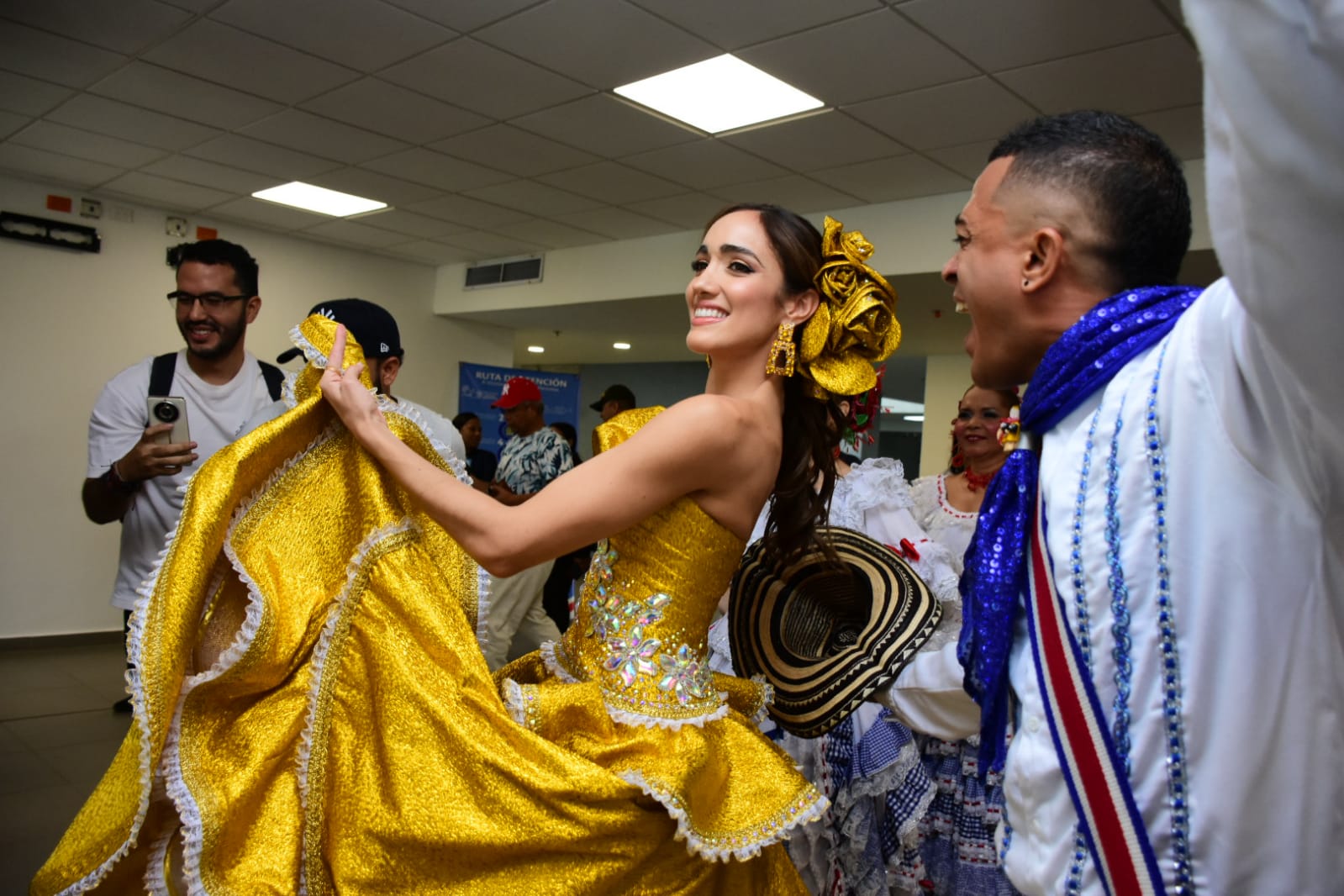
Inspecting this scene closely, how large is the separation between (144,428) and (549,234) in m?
5.07

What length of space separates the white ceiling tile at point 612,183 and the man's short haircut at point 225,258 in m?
3.19

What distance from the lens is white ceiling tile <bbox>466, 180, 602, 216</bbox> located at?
20.6 feet

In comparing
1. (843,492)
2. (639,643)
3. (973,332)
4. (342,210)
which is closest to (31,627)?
(342,210)

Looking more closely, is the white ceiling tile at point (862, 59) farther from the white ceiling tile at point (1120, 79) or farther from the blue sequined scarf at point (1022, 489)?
the blue sequined scarf at point (1022, 489)

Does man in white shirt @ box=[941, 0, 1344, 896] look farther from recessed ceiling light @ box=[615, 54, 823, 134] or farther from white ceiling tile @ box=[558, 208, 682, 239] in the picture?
white ceiling tile @ box=[558, 208, 682, 239]

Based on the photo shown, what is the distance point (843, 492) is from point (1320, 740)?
2.52 m

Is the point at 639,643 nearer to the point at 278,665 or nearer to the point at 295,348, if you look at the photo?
the point at 278,665

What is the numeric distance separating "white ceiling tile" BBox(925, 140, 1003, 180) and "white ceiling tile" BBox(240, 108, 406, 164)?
3022 millimetres

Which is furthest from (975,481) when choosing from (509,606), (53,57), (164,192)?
(164,192)

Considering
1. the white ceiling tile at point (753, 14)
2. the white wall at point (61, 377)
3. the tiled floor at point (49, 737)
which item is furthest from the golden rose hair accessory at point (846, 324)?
the white wall at point (61, 377)

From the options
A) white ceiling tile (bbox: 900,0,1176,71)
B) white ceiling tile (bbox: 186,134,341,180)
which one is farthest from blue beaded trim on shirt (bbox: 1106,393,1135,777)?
white ceiling tile (bbox: 186,134,341,180)

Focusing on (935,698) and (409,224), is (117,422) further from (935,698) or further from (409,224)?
(409,224)

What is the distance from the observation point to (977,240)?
41.3 inches

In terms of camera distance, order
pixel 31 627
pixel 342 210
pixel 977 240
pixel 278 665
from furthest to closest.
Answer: pixel 342 210, pixel 31 627, pixel 278 665, pixel 977 240
